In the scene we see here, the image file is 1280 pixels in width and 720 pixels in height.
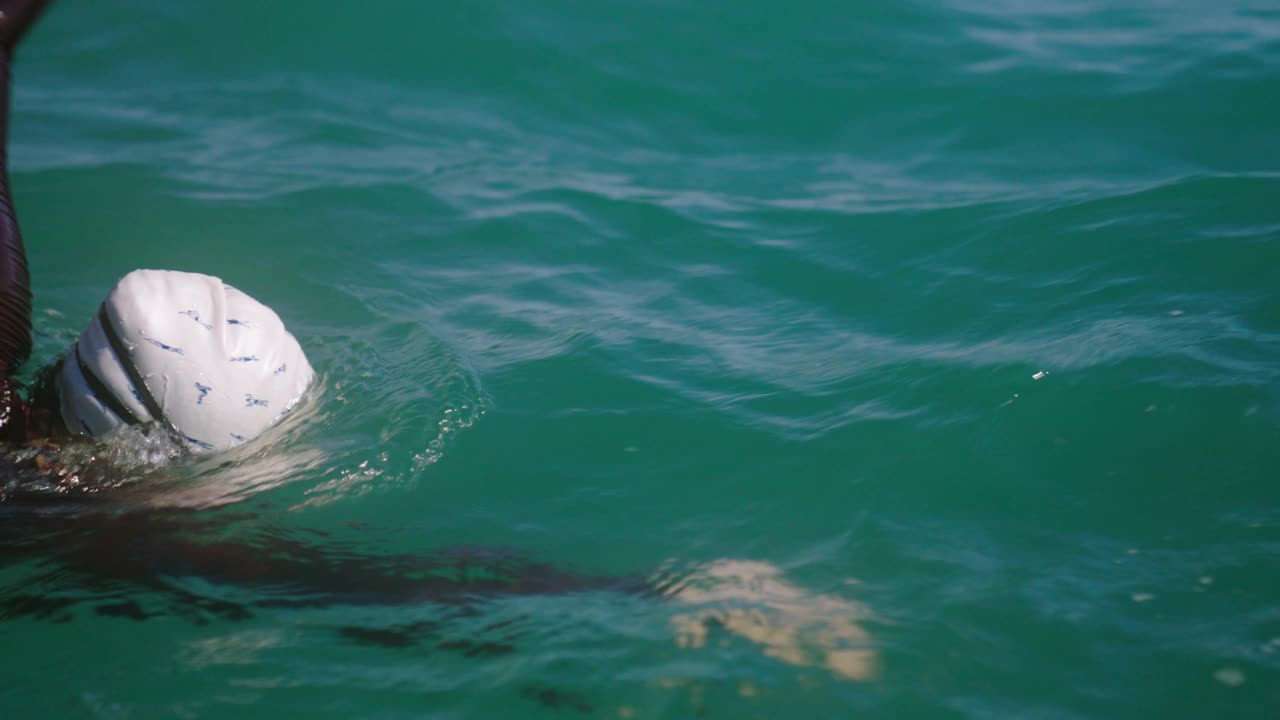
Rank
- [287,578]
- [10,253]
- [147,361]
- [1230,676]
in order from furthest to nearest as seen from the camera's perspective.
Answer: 1. [10,253]
2. [147,361]
3. [287,578]
4. [1230,676]

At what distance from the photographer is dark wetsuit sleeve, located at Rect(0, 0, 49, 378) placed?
401 centimetres

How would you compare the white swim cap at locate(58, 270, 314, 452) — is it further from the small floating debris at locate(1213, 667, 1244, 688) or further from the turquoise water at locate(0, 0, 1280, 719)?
the small floating debris at locate(1213, 667, 1244, 688)

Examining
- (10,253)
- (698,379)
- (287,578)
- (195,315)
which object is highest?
(10,253)

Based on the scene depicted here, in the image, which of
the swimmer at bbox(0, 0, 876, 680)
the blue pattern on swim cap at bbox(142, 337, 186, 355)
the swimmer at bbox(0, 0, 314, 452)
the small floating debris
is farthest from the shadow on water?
the small floating debris

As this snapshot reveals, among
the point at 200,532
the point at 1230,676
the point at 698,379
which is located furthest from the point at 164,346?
the point at 1230,676

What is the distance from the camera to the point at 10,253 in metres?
4.05

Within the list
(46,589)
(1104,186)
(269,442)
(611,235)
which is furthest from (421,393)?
(1104,186)

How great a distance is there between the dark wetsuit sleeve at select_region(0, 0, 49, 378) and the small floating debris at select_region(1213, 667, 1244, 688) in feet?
14.5

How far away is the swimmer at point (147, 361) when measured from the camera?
3875 millimetres

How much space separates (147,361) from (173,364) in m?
0.09

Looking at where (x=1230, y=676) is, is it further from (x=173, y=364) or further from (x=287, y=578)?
(x=173, y=364)

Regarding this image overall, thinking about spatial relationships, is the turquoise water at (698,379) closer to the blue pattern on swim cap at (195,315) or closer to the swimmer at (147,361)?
the swimmer at (147,361)

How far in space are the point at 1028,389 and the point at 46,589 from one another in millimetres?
4152

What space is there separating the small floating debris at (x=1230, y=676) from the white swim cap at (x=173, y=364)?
140 inches
